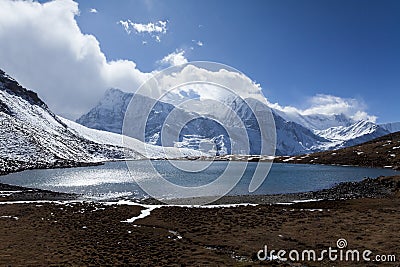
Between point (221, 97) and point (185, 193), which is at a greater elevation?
point (221, 97)

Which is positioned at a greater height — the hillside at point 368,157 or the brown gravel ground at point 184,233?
the hillside at point 368,157

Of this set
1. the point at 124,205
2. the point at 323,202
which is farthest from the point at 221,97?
the point at 323,202

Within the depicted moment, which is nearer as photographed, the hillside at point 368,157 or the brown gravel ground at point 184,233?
the brown gravel ground at point 184,233

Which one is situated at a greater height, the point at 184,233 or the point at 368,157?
the point at 368,157

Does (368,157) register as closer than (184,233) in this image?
No

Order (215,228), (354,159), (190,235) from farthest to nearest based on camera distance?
(354,159)
(215,228)
(190,235)

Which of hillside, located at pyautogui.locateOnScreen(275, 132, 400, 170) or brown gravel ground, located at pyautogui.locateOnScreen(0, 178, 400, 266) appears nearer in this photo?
brown gravel ground, located at pyautogui.locateOnScreen(0, 178, 400, 266)

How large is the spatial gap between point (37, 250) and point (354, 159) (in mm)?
171458

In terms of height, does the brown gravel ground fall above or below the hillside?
below

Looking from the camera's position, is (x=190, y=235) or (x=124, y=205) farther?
(x=124, y=205)

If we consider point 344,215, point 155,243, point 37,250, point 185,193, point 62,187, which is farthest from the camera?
point 62,187

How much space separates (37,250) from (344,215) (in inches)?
1461

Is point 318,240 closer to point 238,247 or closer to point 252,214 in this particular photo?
point 238,247

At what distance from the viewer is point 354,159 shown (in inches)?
6481
